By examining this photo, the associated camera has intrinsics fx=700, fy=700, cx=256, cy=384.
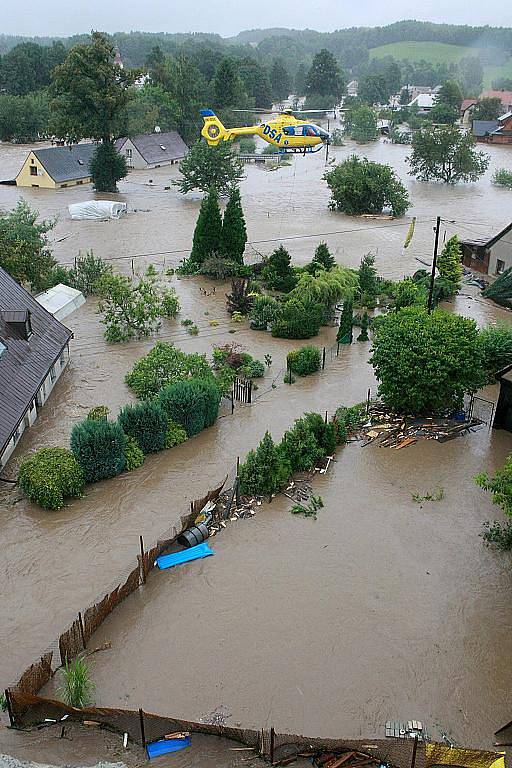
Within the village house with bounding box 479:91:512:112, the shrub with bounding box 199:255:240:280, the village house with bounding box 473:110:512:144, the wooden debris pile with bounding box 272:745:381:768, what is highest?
the village house with bounding box 479:91:512:112

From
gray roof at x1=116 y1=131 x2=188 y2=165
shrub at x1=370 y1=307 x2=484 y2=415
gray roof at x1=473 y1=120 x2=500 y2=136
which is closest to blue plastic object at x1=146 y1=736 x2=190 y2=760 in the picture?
shrub at x1=370 y1=307 x2=484 y2=415

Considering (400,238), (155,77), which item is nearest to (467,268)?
(400,238)

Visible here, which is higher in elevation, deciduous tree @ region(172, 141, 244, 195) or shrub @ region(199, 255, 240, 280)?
deciduous tree @ region(172, 141, 244, 195)

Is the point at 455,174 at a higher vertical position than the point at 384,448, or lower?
higher

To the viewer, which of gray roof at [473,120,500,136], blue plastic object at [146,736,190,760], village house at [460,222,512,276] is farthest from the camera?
gray roof at [473,120,500,136]

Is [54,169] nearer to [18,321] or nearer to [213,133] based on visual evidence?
[213,133]

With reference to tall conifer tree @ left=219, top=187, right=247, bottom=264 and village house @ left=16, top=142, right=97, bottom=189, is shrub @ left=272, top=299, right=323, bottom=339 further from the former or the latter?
village house @ left=16, top=142, right=97, bottom=189

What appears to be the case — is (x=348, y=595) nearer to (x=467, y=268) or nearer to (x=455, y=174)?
(x=467, y=268)
